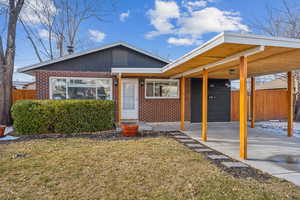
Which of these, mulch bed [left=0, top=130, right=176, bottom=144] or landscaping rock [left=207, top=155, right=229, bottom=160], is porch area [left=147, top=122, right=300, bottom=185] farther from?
mulch bed [left=0, top=130, right=176, bottom=144]

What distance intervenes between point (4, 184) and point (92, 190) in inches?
56.3

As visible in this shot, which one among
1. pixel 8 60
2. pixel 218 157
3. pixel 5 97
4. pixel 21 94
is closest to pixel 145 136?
pixel 218 157

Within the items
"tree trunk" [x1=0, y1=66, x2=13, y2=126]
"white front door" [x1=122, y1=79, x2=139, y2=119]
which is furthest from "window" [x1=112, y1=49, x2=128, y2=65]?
"tree trunk" [x1=0, y1=66, x2=13, y2=126]

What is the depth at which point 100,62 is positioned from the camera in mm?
8750

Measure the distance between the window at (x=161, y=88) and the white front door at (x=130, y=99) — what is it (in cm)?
57

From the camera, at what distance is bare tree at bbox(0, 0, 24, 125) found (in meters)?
7.68

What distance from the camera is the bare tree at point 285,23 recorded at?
10234mm

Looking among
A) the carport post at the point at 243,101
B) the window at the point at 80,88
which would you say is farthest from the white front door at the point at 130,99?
the carport post at the point at 243,101

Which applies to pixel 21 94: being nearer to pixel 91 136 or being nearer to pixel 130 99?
pixel 130 99

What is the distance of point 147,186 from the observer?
8.82 ft

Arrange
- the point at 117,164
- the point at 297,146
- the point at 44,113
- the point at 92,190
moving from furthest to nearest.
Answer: the point at 44,113 < the point at 297,146 < the point at 117,164 < the point at 92,190

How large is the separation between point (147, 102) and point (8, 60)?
257 inches

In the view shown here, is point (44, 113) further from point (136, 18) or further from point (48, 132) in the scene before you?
point (136, 18)

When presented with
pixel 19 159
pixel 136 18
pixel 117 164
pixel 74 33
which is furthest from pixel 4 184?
pixel 74 33
